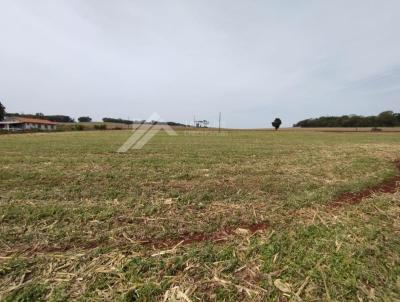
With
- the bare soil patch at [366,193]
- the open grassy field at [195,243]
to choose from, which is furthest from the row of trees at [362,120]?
the open grassy field at [195,243]

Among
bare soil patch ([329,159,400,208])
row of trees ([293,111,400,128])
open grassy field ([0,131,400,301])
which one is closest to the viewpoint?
open grassy field ([0,131,400,301])

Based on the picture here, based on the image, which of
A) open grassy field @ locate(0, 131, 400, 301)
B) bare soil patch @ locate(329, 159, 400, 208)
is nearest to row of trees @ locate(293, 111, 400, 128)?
bare soil patch @ locate(329, 159, 400, 208)

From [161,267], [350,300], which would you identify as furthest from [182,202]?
[350,300]

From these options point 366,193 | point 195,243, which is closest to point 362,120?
point 366,193

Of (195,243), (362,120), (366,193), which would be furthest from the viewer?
(362,120)

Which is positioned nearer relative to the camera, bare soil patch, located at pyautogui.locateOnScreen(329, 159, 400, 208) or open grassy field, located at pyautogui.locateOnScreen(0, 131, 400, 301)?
open grassy field, located at pyautogui.locateOnScreen(0, 131, 400, 301)

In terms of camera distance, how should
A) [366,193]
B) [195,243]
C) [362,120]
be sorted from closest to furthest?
[195,243] → [366,193] → [362,120]

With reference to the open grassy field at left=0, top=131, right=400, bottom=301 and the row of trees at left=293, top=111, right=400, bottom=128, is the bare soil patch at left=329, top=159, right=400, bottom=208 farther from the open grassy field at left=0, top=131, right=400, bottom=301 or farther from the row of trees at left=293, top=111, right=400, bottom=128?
the row of trees at left=293, top=111, right=400, bottom=128

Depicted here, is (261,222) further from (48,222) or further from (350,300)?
(48,222)

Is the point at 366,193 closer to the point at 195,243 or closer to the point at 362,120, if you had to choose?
the point at 195,243

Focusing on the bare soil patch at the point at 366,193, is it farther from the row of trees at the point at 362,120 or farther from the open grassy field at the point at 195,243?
the row of trees at the point at 362,120

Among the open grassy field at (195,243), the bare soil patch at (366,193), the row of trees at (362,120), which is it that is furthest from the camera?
the row of trees at (362,120)

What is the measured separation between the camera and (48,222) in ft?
12.0

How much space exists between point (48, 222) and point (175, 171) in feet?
13.9
